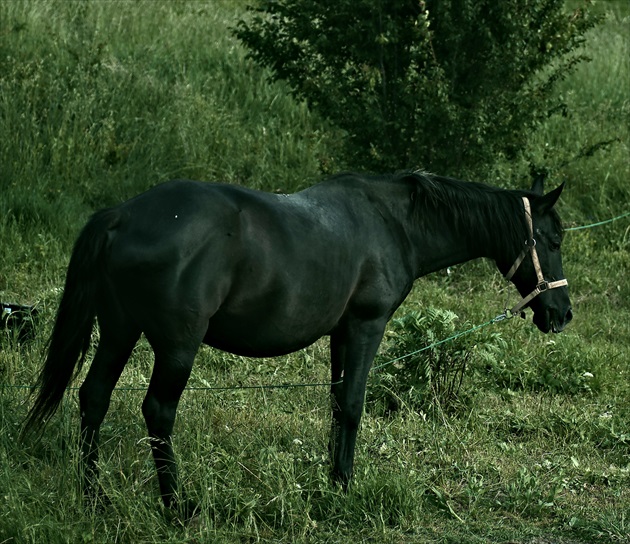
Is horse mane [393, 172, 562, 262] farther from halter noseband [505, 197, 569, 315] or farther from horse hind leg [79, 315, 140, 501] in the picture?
horse hind leg [79, 315, 140, 501]

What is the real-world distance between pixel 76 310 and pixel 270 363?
2861mm

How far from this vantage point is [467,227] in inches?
223

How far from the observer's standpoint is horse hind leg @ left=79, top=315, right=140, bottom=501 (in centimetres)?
486

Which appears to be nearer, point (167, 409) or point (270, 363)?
point (167, 409)

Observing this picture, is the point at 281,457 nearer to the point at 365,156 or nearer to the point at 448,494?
the point at 448,494

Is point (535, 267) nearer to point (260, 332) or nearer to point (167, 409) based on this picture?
point (260, 332)

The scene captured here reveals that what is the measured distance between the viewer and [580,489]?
577 cm

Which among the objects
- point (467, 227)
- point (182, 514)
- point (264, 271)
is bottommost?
point (182, 514)

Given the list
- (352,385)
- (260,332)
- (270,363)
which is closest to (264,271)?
(260,332)

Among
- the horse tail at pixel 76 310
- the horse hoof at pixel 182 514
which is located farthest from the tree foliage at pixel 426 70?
the horse hoof at pixel 182 514

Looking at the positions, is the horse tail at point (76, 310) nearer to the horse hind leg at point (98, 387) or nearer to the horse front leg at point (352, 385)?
the horse hind leg at point (98, 387)

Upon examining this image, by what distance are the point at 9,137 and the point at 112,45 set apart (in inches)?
115

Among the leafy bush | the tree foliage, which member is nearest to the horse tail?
the leafy bush

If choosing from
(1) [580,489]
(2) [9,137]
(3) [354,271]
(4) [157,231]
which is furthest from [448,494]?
(2) [9,137]
